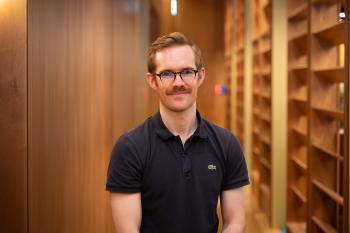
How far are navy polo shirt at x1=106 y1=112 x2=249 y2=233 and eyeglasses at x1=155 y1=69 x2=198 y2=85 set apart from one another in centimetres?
17

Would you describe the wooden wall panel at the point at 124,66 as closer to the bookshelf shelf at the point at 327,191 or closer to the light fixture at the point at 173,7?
the light fixture at the point at 173,7

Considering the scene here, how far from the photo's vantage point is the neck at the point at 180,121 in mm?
1856

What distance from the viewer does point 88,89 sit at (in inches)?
120

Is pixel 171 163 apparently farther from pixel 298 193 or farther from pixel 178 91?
pixel 298 193

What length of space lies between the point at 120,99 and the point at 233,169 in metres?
1.68

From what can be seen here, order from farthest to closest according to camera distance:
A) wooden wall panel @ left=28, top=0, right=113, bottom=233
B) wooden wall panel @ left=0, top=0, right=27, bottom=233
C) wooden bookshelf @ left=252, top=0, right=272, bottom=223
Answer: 1. wooden bookshelf @ left=252, top=0, right=272, bottom=223
2. wooden wall panel @ left=28, top=0, right=113, bottom=233
3. wooden wall panel @ left=0, top=0, right=27, bottom=233

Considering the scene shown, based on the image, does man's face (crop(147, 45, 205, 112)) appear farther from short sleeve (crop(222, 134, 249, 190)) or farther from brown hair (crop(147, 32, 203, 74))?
short sleeve (crop(222, 134, 249, 190))

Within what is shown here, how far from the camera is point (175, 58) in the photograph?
178 centimetres

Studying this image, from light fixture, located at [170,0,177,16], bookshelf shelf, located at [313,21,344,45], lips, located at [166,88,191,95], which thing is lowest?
lips, located at [166,88,191,95]

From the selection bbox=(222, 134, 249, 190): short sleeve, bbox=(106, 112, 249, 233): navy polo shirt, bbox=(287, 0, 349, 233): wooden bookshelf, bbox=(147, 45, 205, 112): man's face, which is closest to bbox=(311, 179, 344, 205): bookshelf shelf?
bbox=(287, 0, 349, 233): wooden bookshelf

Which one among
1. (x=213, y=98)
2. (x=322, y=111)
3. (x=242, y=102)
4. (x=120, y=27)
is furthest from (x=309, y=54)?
(x=242, y=102)

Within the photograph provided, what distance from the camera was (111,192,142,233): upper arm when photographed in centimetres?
178

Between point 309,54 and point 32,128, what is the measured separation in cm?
211

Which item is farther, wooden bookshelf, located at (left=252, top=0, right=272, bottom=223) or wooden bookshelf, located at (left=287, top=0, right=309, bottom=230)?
wooden bookshelf, located at (left=252, top=0, right=272, bottom=223)
